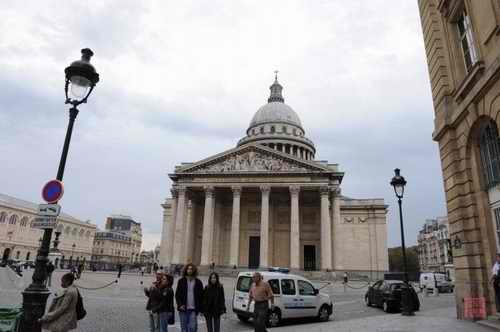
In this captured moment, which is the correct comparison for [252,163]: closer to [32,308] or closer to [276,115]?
[276,115]

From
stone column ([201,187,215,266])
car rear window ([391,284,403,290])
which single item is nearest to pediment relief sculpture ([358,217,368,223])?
stone column ([201,187,215,266])

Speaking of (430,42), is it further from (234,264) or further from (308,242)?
(308,242)

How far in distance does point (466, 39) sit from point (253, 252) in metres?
40.8

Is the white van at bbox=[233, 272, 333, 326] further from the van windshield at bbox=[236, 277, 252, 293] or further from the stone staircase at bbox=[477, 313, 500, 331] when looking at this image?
the stone staircase at bbox=[477, 313, 500, 331]

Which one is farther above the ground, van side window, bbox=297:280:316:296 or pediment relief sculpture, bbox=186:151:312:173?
pediment relief sculpture, bbox=186:151:312:173

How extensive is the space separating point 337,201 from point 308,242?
810 centimetres

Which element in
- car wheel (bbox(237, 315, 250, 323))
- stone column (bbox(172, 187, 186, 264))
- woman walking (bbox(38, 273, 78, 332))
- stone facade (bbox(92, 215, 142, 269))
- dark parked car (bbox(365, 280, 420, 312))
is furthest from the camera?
stone facade (bbox(92, 215, 142, 269))

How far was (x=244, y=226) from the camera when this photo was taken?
48.7 m

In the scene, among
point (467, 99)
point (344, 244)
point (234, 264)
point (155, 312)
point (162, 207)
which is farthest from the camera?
point (162, 207)

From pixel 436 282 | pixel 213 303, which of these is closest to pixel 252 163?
pixel 436 282

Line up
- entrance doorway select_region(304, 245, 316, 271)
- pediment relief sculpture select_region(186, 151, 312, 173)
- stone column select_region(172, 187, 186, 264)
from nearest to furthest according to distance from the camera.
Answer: stone column select_region(172, 187, 186, 264) → pediment relief sculpture select_region(186, 151, 312, 173) → entrance doorway select_region(304, 245, 316, 271)

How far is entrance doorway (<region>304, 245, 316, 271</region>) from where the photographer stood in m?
47.5

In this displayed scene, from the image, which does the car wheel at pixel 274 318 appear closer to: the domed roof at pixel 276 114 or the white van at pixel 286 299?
the white van at pixel 286 299

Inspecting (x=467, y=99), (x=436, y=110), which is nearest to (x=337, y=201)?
(x=436, y=110)
